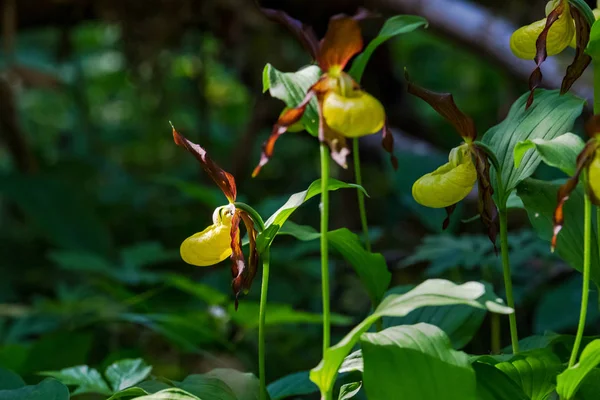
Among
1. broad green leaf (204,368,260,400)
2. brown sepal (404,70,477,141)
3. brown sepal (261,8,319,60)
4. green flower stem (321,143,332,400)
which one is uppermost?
brown sepal (261,8,319,60)

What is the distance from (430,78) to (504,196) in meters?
2.70

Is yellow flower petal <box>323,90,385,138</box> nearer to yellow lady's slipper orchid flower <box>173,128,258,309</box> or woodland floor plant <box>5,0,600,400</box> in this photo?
woodland floor plant <box>5,0,600,400</box>

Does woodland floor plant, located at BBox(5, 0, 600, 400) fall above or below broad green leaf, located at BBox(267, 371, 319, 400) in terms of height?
above

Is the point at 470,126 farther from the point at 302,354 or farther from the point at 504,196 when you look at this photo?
the point at 302,354

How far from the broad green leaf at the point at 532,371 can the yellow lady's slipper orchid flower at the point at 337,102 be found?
266 millimetres

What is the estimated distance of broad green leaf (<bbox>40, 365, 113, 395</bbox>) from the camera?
81 centimetres

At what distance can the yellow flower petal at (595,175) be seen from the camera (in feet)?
1.73

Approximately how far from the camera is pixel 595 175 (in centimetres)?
53

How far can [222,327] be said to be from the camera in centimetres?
137

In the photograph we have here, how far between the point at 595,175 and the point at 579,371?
0.17 metres

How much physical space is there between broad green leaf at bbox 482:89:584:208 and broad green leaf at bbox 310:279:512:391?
0.17 meters

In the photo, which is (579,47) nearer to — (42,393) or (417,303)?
(417,303)

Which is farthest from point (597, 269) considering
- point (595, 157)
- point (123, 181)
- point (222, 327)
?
point (123, 181)

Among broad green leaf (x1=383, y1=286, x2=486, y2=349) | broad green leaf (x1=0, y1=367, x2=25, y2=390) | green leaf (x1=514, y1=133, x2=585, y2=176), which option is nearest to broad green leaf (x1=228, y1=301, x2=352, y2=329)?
broad green leaf (x1=383, y1=286, x2=486, y2=349)
